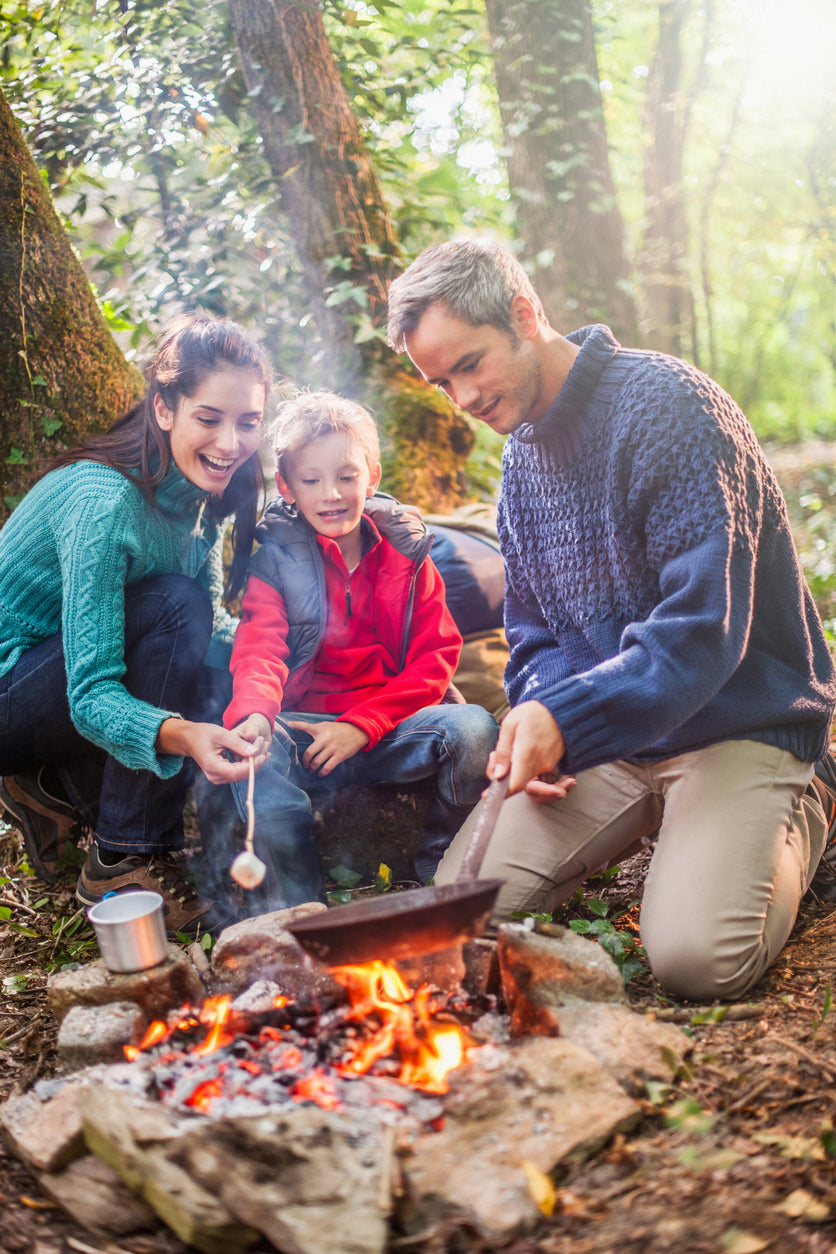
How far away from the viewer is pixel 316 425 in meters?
2.78

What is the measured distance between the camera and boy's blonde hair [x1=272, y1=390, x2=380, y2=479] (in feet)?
9.13

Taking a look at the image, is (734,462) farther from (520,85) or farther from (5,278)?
(520,85)

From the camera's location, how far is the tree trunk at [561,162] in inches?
213

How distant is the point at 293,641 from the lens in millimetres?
2898

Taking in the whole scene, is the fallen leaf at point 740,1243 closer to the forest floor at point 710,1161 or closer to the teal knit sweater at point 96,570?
the forest floor at point 710,1161

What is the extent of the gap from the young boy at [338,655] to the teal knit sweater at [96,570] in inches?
10.9

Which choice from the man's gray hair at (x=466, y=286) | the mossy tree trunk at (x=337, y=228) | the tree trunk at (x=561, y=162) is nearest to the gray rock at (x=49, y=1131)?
the man's gray hair at (x=466, y=286)

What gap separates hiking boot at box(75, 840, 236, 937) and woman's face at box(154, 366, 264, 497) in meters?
1.15

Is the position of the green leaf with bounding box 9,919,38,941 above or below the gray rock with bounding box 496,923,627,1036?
below

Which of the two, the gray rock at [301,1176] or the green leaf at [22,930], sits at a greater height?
the gray rock at [301,1176]

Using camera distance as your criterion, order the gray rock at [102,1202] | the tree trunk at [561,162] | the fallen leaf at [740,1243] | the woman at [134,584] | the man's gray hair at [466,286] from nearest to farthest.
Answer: the fallen leaf at [740,1243] → the gray rock at [102,1202] → the man's gray hair at [466,286] → the woman at [134,584] → the tree trunk at [561,162]

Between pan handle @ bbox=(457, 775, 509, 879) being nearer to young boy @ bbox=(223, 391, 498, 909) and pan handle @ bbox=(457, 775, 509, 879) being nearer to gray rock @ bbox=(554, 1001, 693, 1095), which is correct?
gray rock @ bbox=(554, 1001, 693, 1095)

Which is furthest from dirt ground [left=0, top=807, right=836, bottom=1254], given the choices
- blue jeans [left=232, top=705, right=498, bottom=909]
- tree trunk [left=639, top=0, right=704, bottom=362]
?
tree trunk [left=639, top=0, right=704, bottom=362]

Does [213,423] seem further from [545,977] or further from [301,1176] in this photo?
[301,1176]
